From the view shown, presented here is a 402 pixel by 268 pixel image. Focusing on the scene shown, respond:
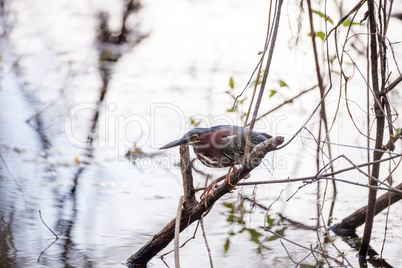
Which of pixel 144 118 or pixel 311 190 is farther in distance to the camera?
pixel 144 118

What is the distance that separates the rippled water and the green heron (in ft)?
1.10

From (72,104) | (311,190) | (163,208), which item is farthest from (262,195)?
(72,104)

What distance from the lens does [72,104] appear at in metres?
6.68

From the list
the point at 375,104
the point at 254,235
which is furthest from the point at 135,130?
the point at 375,104

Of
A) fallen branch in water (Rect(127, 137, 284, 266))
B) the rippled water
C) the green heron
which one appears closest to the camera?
fallen branch in water (Rect(127, 137, 284, 266))

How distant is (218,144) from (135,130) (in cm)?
272

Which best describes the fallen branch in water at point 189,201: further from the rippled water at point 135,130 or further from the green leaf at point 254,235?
the green leaf at point 254,235

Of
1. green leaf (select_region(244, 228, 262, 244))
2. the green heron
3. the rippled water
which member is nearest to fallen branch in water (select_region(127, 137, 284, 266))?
the rippled water

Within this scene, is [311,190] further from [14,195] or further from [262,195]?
[14,195]

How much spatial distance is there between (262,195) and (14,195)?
85.7 inches

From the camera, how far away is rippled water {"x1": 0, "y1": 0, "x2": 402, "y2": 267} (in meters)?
4.00

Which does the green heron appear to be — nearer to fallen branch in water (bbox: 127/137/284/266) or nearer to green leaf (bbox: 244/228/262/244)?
fallen branch in water (bbox: 127/137/284/266)

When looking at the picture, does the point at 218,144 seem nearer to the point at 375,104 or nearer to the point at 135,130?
the point at 375,104

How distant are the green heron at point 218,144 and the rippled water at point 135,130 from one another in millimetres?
334
